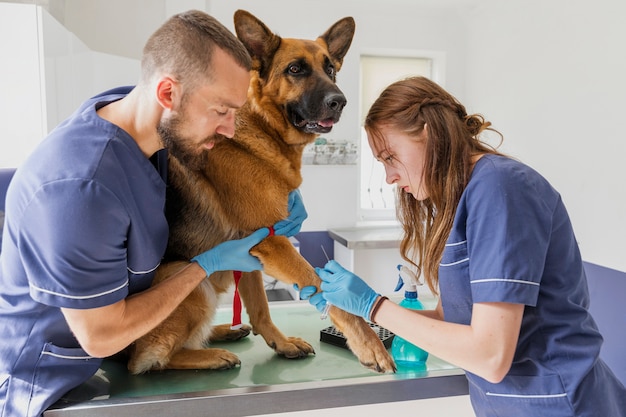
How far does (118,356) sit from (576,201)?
242cm

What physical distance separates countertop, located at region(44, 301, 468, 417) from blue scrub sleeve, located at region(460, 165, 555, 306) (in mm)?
347

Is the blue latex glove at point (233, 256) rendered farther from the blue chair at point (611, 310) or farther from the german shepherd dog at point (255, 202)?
the blue chair at point (611, 310)

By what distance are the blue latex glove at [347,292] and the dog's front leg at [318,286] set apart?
0.05m

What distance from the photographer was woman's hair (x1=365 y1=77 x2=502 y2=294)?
95 cm

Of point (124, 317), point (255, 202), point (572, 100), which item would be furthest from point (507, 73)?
point (124, 317)

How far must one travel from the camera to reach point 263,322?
1.28m

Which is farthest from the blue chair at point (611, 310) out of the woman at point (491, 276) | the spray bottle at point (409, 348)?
the spray bottle at point (409, 348)

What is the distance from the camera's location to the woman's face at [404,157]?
1.00 m

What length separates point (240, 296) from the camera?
52.7 inches

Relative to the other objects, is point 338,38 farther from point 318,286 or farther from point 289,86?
point 318,286

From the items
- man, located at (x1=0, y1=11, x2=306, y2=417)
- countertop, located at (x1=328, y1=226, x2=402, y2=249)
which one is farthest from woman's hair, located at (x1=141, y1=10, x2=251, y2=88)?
countertop, located at (x1=328, y1=226, x2=402, y2=249)

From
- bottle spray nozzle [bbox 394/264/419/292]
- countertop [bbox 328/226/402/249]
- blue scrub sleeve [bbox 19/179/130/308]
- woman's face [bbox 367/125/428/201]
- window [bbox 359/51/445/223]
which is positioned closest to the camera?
blue scrub sleeve [bbox 19/179/130/308]

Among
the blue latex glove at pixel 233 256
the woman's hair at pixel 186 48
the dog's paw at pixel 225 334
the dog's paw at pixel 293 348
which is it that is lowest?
the dog's paw at pixel 225 334

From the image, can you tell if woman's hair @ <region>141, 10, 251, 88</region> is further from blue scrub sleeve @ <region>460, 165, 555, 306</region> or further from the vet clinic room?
blue scrub sleeve @ <region>460, 165, 555, 306</region>
